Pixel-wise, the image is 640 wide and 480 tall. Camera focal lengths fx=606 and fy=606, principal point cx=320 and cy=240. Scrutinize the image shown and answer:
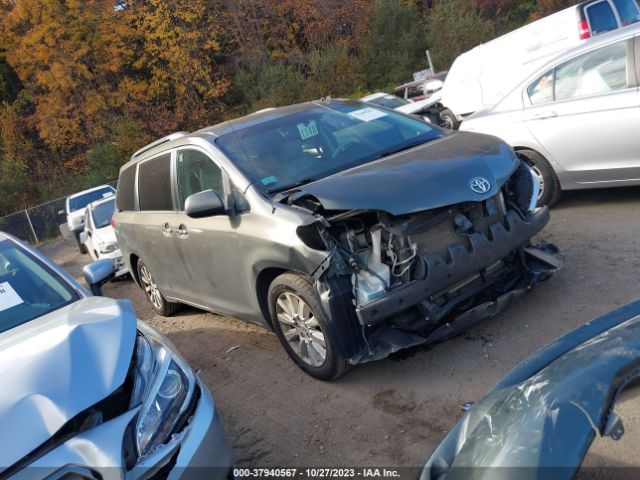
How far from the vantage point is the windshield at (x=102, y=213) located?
1110cm

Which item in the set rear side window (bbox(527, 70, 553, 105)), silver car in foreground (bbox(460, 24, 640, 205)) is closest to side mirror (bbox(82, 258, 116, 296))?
silver car in foreground (bbox(460, 24, 640, 205))

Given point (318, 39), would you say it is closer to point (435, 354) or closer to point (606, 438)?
point (435, 354)

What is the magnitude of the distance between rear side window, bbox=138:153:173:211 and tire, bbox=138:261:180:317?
2.85 ft

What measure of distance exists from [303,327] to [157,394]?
5.22 ft

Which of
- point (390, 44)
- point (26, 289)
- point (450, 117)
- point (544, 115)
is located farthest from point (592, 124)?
point (390, 44)

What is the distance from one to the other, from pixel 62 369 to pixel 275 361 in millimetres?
2418

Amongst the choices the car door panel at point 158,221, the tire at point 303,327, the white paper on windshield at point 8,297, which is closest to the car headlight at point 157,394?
the white paper on windshield at point 8,297

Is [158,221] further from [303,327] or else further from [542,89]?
[542,89]

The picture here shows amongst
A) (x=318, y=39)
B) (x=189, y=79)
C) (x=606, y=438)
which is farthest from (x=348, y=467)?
(x=318, y=39)

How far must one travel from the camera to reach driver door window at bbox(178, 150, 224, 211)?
475 centimetres

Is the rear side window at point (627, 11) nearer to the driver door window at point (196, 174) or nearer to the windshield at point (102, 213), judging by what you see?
the driver door window at point (196, 174)

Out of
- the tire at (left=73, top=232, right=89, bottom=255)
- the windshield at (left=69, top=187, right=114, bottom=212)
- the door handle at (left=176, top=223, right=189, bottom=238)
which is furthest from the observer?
the windshield at (left=69, top=187, right=114, bottom=212)

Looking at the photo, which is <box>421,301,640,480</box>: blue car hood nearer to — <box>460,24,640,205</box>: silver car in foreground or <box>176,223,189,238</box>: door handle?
<box>176,223,189,238</box>: door handle

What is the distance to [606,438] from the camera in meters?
1.53
